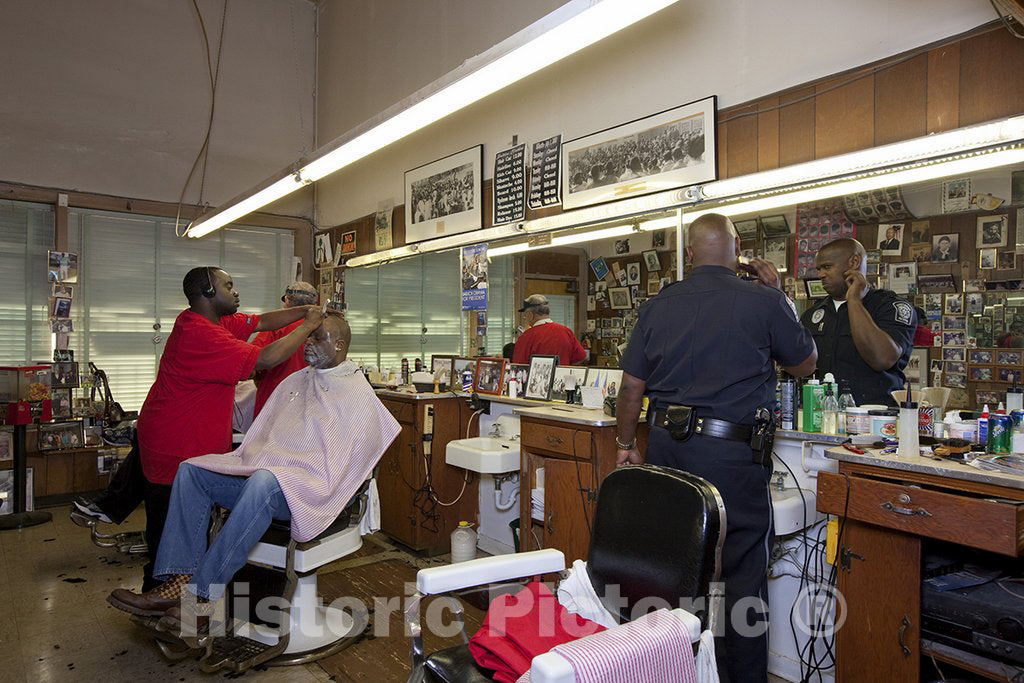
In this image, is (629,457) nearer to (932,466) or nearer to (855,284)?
(932,466)

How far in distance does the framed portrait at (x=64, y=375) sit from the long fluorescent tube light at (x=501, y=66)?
3.21m

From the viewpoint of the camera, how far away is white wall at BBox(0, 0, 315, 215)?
203 inches

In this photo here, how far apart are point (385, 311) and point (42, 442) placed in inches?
108

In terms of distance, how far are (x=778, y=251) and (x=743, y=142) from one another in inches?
20.2

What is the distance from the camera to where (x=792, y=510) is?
2221mm

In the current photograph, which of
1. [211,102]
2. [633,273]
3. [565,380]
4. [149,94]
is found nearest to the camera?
[633,273]

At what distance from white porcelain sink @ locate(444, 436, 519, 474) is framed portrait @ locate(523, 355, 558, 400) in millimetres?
295

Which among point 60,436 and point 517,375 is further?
point 60,436

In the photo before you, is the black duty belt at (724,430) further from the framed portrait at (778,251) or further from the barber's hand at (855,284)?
the framed portrait at (778,251)

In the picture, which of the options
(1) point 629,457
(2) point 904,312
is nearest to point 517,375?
(1) point 629,457

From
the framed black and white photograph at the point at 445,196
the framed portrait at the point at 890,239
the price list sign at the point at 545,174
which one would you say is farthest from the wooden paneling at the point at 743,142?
→ the framed black and white photograph at the point at 445,196

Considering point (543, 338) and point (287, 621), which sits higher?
point (543, 338)

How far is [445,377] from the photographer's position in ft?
14.3

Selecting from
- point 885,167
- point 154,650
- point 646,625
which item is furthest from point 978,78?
point 154,650
